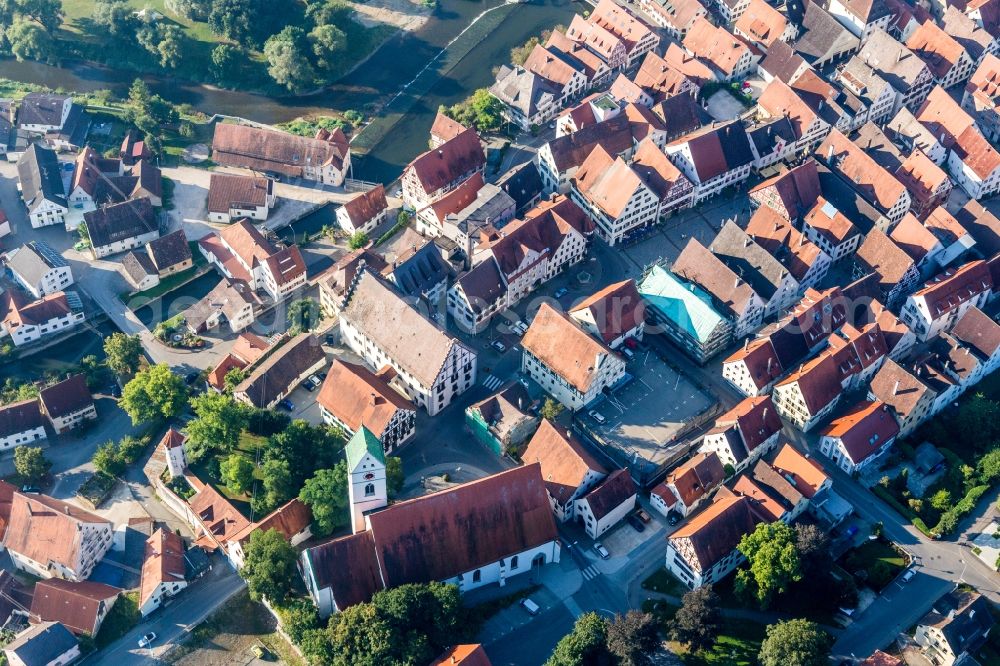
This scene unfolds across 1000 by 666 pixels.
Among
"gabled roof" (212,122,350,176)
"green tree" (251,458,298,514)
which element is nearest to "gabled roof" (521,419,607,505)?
"green tree" (251,458,298,514)

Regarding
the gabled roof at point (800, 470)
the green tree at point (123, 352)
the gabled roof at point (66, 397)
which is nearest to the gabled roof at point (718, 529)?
the gabled roof at point (800, 470)

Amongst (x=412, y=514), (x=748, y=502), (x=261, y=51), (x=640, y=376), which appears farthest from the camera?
(x=261, y=51)

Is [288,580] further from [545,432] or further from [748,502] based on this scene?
[748,502]

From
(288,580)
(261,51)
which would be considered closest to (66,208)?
(261,51)

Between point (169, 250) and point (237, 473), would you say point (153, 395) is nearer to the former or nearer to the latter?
point (237, 473)

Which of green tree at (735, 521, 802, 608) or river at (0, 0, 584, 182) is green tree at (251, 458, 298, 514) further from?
river at (0, 0, 584, 182)
